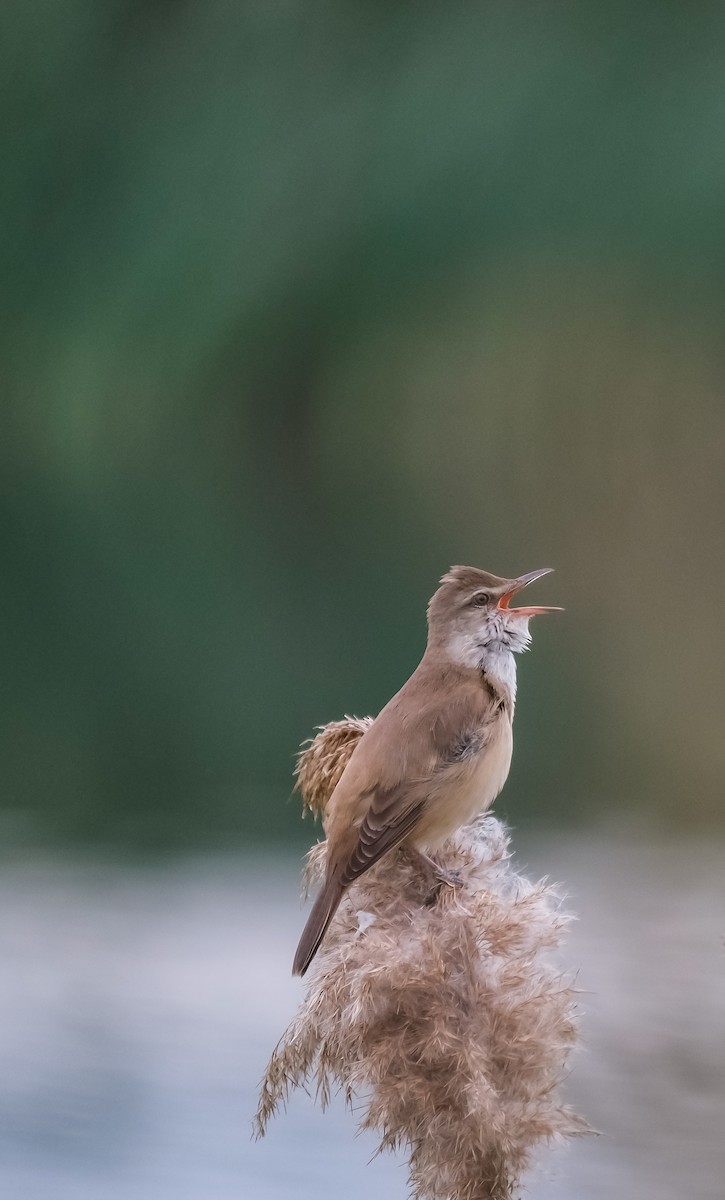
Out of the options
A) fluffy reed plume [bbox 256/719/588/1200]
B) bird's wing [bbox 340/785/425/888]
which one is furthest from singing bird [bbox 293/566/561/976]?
fluffy reed plume [bbox 256/719/588/1200]

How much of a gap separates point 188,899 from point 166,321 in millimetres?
3428

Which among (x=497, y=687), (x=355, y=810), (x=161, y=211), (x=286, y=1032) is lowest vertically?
(x=286, y=1032)

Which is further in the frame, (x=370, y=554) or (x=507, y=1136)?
(x=370, y=554)

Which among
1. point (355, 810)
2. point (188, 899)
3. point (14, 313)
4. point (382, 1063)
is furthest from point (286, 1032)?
point (14, 313)

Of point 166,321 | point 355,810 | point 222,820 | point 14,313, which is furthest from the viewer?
point 14,313

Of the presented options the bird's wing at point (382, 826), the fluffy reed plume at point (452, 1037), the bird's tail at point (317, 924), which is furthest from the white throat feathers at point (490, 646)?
the fluffy reed plume at point (452, 1037)

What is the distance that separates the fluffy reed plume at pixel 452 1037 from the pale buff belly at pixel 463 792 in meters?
0.34

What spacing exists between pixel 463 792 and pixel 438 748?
0.29ft

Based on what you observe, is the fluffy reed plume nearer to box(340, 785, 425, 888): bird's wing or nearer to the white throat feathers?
box(340, 785, 425, 888): bird's wing

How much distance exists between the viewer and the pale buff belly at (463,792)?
5.20ft

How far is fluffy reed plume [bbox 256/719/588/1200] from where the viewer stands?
105 cm

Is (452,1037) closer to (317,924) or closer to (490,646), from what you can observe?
(317,924)

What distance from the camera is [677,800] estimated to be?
4988 millimetres

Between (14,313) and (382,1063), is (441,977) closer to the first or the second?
(382,1063)
